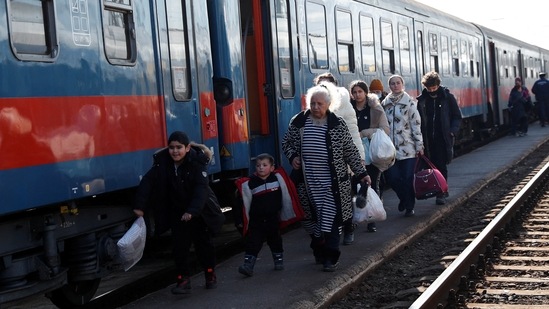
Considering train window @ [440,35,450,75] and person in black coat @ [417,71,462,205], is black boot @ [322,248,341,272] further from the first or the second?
train window @ [440,35,450,75]

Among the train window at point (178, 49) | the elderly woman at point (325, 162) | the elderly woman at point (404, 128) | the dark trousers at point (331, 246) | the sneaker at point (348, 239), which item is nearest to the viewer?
the elderly woman at point (325, 162)

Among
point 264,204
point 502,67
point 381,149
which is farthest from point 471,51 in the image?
point 264,204

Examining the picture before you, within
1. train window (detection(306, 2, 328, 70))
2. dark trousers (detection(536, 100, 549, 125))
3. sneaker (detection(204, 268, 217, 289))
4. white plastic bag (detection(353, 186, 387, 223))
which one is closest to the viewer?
sneaker (detection(204, 268, 217, 289))

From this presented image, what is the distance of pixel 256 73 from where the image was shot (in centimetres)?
1087

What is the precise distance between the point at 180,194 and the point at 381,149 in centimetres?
327

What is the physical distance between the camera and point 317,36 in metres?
12.1

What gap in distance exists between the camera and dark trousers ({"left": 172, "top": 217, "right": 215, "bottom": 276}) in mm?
7601

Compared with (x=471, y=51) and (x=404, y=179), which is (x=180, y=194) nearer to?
(x=404, y=179)

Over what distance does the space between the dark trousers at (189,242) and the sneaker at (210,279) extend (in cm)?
4

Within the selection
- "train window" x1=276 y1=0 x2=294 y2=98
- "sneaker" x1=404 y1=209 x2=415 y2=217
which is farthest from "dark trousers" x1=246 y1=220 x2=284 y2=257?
"sneaker" x1=404 y1=209 x2=415 y2=217

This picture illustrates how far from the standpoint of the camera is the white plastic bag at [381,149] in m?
10.1

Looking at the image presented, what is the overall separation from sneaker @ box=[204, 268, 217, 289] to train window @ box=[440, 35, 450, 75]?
1305 centimetres

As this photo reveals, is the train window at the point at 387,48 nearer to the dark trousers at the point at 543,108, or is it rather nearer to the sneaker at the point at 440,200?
the sneaker at the point at 440,200

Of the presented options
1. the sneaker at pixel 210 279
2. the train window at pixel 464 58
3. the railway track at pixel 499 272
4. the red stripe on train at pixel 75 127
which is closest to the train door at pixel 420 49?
the train window at pixel 464 58
